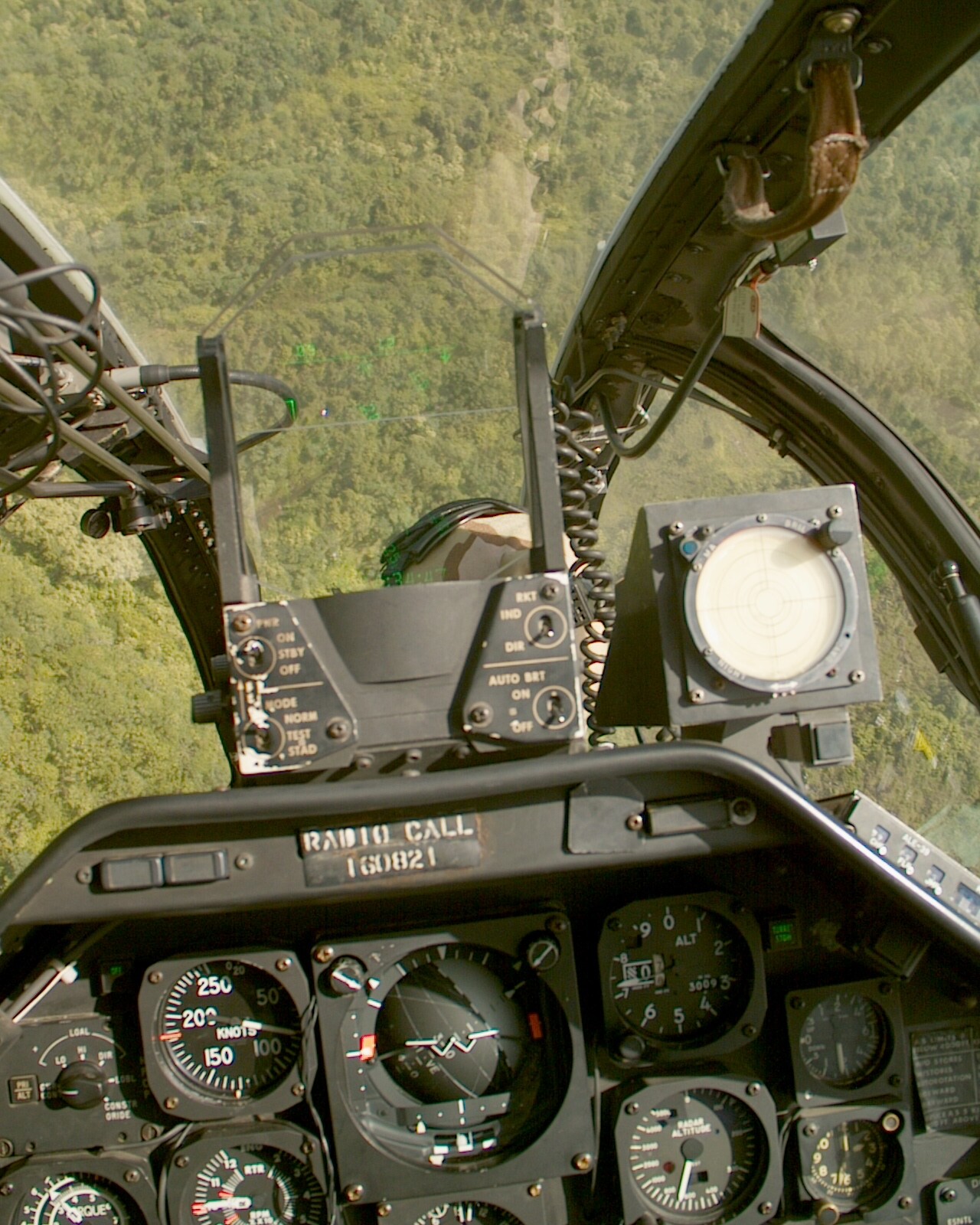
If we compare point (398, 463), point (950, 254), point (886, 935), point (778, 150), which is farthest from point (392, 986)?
point (950, 254)

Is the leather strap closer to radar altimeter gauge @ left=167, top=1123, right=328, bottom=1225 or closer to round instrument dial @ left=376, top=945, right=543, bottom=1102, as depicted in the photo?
round instrument dial @ left=376, top=945, right=543, bottom=1102

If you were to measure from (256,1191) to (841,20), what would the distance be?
2280mm

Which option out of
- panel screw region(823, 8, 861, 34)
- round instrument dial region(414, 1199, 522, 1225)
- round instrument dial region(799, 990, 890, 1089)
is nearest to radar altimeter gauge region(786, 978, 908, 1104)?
round instrument dial region(799, 990, 890, 1089)

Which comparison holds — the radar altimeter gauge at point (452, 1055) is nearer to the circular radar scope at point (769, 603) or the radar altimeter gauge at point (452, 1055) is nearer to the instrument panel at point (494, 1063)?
the instrument panel at point (494, 1063)

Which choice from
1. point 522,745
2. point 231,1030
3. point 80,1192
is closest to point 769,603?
point 522,745

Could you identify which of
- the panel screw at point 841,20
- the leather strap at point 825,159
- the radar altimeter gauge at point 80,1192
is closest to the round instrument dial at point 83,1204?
the radar altimeter gauge at point 80,1192

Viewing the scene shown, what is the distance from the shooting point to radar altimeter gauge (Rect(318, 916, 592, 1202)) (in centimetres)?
169

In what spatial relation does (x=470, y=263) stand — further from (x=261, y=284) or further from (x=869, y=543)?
(x=869, y=543)

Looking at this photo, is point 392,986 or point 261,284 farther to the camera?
point 261,284

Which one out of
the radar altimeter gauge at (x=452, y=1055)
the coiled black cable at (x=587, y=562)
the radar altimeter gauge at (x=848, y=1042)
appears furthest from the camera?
the coiled black cable at (x=587, y=562)

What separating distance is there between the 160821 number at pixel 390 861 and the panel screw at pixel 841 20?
1459mm

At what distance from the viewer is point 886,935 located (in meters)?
1.74

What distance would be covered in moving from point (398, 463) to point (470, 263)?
0.45 metres

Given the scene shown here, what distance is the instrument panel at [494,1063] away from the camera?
171 cm
